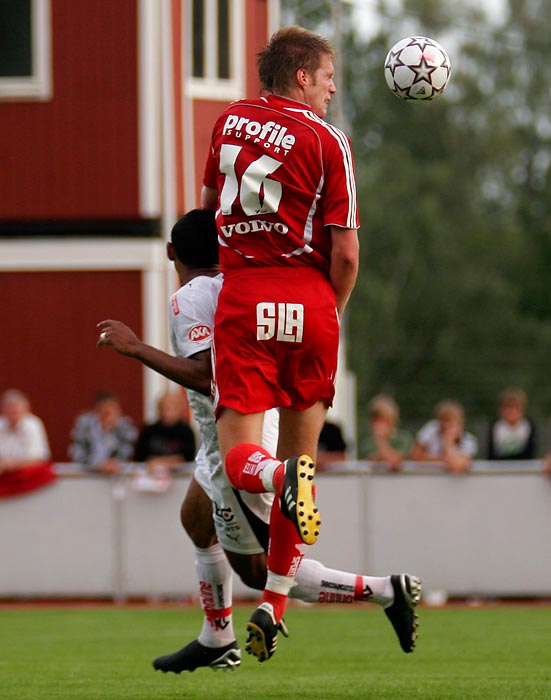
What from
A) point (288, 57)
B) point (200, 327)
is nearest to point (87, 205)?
point (200, 327)

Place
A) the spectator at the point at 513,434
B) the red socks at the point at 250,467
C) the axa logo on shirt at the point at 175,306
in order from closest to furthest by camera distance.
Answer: the red socks at the point at 250,467, the axa logo on shirt at the point at 175,306, the spectator at the point at 513,434

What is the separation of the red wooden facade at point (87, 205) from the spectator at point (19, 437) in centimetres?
369

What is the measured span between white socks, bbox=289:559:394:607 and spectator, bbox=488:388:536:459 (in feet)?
26.4

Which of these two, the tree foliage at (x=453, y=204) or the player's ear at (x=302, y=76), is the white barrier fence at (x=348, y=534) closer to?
the player's ear at (x=302, y=76)

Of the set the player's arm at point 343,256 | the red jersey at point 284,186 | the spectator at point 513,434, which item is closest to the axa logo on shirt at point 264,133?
the red jersey at point 284,186

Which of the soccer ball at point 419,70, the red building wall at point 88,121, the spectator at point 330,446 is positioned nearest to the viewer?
the soccer ball at point 419,70

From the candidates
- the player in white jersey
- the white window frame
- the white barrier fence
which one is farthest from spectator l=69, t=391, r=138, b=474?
the player in white jersey

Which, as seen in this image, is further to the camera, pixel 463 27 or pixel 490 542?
pixel 463 27

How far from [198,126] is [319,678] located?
1235 cm

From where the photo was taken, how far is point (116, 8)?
18.6 m

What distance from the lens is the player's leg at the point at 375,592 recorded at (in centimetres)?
665

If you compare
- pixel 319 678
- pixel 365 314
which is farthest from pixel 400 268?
pixel 319 678

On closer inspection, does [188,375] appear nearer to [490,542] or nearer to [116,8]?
[490,542]

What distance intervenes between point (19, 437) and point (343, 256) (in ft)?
29.7
